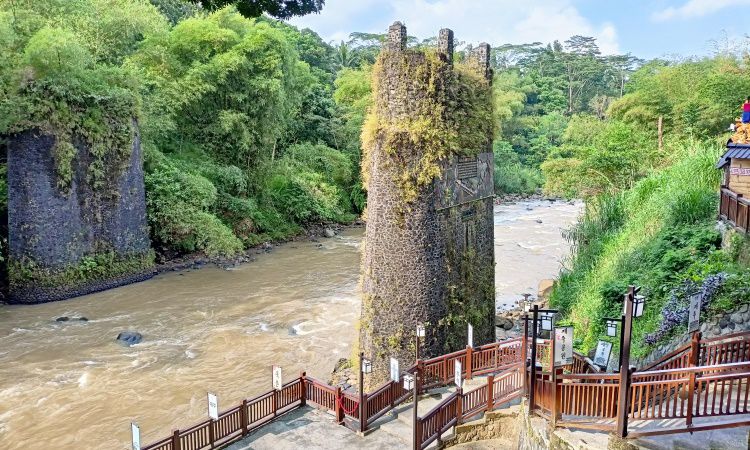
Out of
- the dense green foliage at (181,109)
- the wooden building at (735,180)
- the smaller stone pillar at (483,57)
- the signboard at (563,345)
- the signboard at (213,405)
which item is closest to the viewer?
the signboard at (563,345)

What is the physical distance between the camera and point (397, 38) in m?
10.8

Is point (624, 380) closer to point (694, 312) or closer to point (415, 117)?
point (694, 312)

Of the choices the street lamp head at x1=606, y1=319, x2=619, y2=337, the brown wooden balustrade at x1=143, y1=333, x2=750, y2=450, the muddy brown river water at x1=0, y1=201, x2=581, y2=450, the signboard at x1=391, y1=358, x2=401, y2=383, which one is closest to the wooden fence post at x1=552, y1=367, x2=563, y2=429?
the brown wooden balustrade at x1=143, y1=333, x2=750, y2=450

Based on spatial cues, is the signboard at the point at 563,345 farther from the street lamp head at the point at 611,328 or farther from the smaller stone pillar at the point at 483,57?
the smaller stone pillar at the point at 483,57

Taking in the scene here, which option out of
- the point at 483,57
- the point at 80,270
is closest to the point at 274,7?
the point at 483,57

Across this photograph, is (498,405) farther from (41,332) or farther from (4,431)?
(41,332)

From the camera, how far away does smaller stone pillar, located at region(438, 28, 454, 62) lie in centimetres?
1089

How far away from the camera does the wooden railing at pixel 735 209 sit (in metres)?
9.70

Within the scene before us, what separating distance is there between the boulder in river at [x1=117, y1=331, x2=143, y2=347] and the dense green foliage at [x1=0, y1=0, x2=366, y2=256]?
7.26m

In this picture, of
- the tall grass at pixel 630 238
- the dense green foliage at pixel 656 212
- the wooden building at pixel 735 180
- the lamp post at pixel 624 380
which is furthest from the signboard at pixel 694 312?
the wooden building at pixel 735 180

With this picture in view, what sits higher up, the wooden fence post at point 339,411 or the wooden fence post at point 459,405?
the wooden fence post at point 459,405

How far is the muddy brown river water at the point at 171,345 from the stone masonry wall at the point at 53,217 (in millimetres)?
933

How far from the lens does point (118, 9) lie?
26.0m

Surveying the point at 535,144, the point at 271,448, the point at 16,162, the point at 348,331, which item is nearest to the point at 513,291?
the point at 348,331
